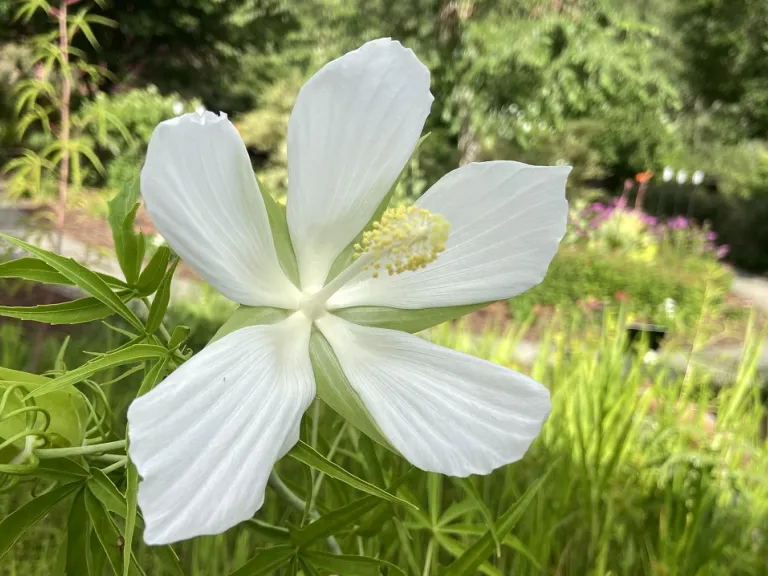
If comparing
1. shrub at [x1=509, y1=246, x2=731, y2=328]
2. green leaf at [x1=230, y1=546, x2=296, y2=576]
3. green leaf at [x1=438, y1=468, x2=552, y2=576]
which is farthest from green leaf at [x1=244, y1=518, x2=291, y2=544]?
shrub at [x1=509, y1=246, x2=731, y2=328]

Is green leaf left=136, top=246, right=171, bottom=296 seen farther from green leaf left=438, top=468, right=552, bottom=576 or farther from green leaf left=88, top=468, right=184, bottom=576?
green leaf left=438, top=468, right=552, bottom=576

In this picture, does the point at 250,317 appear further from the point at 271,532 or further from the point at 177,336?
the point at 271,532

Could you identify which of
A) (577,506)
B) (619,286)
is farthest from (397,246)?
(619,286)

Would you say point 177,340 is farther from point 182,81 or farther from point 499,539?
Result: point 182,81

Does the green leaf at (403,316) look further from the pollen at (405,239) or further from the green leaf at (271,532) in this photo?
the green leaf at (271,532)

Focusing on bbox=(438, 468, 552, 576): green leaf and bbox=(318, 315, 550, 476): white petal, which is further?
bbox=(438, 468, 552, 576): green leaf

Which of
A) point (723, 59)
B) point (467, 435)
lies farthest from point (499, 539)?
point (723, 59)
